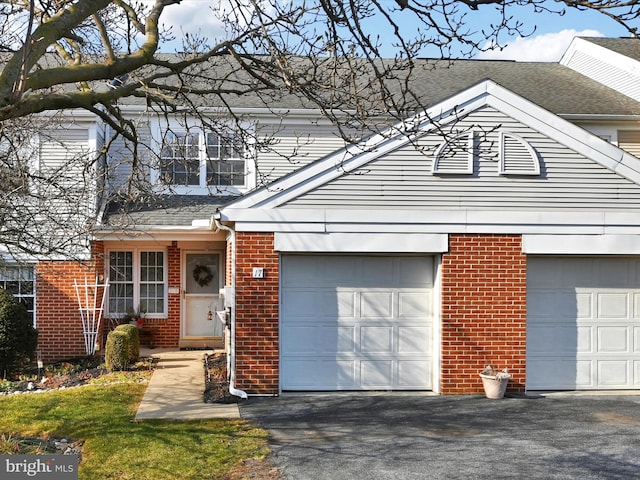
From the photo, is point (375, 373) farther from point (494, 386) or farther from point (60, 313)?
point (60, 313)

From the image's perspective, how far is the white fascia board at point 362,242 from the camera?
11.7 metres

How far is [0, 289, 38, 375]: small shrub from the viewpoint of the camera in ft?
44.8

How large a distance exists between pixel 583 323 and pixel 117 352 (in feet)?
26.9

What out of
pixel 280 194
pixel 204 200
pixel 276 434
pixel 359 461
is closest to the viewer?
pixel 359 461

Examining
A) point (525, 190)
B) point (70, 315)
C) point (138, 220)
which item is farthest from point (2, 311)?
Result: point (525, 190)

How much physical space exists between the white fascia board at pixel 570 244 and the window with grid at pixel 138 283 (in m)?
8.89

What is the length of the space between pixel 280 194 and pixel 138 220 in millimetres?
5312

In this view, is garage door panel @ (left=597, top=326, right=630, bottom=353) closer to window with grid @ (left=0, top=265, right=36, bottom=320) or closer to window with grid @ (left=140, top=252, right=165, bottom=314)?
window with grid @ (left=140, top=252, right=165, bottom=314)

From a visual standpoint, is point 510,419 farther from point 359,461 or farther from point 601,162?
point 601,162

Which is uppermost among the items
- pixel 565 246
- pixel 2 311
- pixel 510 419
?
pixel 565 246

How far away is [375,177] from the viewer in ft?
38.7

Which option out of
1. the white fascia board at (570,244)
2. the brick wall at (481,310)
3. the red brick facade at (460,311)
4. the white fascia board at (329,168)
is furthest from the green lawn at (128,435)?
the white fascia board at (570,244)

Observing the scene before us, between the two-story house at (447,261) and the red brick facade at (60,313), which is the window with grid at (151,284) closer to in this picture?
the red brick facade at (60,313)

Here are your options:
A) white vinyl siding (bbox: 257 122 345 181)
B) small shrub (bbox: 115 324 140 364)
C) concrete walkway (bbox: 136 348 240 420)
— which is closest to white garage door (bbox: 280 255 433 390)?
concrete walkway (bbox: 136 348 240 420)
